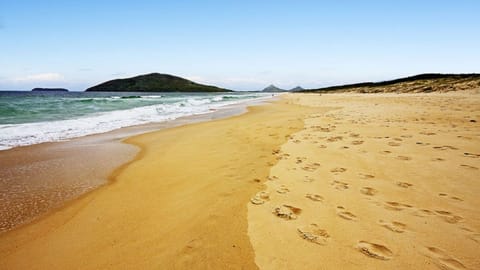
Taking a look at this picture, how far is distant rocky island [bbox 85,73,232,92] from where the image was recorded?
175500mm

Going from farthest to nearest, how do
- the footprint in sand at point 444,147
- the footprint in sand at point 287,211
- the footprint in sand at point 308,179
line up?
the footprint in sand at point 444,147 < the footprint in sand at point 308,179 < the footprint in sand at point 287,211

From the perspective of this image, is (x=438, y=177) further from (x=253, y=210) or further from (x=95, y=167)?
(x=95, y=167)

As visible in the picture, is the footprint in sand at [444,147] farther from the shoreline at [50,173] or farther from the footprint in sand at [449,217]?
the shoreline at [50,173]

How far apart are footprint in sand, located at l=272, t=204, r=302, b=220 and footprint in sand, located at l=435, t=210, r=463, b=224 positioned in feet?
4.76

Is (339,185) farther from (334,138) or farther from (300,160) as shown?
(334,138)

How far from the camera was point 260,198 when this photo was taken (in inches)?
140

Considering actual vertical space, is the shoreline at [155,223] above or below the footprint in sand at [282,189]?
below

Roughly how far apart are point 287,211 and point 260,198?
0.50 m

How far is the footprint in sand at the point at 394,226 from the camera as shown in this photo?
264cm

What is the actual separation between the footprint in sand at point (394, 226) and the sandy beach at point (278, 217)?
0.03 feet

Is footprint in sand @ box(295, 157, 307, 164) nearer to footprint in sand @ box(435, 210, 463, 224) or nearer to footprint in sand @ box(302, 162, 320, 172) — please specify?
footprint in sand @ box(302, 162, 320, 172)

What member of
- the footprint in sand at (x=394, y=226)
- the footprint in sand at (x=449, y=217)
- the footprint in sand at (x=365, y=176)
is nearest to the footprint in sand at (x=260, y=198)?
the footprint in sand at (x=394, y=226)

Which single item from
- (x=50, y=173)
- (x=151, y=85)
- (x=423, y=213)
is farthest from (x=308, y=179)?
(x=151, y=85)

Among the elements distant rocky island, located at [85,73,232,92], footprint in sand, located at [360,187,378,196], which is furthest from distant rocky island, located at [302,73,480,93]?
distant rocky island, located at [85,73,232,92]
